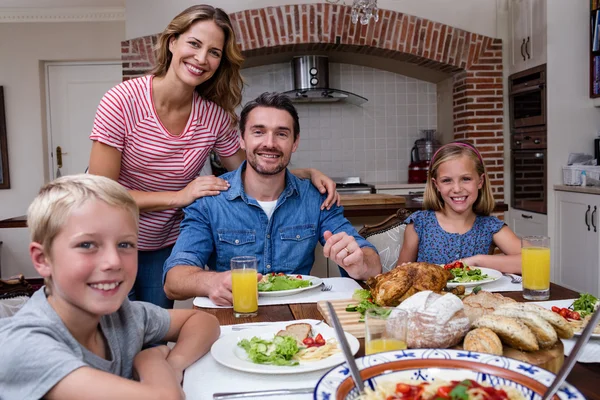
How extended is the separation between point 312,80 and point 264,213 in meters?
3.87

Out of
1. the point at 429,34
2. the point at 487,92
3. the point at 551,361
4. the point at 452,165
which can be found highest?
the point at 429,34

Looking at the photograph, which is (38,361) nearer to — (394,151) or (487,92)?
(487,92)

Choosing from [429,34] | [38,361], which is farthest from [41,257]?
[429,34]

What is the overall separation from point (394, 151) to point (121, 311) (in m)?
5.34

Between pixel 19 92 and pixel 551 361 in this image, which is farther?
pixel 19 92

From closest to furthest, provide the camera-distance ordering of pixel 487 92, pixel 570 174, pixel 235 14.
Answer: pixel 570 174
pixel 235 14
pixel 487 92

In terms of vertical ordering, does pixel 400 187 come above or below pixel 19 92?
below

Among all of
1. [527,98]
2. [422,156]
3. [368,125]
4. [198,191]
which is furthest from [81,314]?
[368,125]

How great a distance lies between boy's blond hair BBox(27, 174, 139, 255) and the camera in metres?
0.95

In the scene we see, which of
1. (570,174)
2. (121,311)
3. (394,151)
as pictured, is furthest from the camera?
(394,151)

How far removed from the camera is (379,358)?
0.94 m

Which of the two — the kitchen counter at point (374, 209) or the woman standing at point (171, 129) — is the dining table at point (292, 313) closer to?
the woman standing at point (171, 129)

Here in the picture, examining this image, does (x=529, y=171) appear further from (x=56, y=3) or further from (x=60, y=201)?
(x=56, y=3)

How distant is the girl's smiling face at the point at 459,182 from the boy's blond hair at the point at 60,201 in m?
1.61
